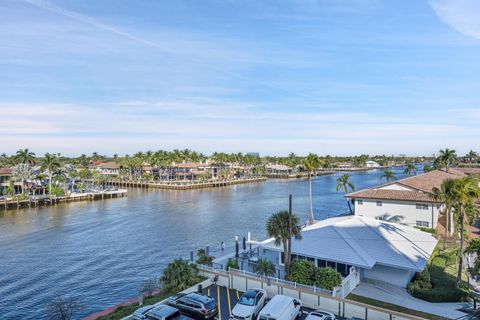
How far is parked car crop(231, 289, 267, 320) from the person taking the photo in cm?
1818

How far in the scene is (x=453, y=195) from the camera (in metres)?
25.5

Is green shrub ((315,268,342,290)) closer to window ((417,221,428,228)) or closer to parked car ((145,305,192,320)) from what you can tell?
parked car ((145,305,192,320))

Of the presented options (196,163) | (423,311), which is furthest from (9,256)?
(196,163)

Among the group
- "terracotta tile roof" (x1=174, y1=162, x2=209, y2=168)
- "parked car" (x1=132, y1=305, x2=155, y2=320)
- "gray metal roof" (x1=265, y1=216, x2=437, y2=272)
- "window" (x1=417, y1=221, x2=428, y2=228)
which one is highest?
"terracotta tile roof" (x1=174, y1=162, x2=209, y2=168)

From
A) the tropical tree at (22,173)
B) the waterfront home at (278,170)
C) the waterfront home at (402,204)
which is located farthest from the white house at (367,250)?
the waterfront home at (278,170)

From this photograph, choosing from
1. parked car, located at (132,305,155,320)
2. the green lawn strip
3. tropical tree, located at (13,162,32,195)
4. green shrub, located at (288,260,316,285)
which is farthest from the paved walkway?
tropical tree, located at (13,162,32,195)

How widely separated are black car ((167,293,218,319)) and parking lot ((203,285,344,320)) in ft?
2.93

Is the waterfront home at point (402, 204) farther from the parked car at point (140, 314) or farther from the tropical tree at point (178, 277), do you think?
the parked car at point (140, 314)

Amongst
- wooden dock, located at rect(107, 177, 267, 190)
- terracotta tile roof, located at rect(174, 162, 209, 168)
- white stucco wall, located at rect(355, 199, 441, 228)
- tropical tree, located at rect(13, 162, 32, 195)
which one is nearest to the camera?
white stucco wall, located at rect(355, 199, 441, 228)

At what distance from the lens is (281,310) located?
17734 millimetres

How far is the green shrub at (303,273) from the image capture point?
22781 millimetres

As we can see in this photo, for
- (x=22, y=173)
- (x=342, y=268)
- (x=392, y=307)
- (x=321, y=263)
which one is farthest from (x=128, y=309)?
(x=22, y=173)

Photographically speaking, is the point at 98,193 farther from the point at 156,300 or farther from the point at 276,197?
the point at 156,300

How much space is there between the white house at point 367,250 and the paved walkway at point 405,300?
1237 mm
